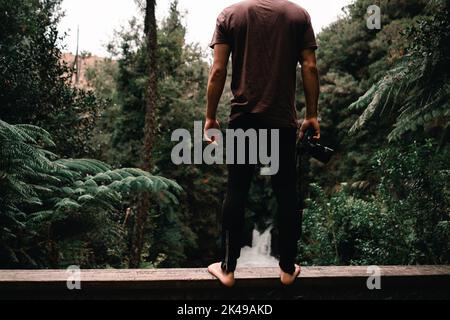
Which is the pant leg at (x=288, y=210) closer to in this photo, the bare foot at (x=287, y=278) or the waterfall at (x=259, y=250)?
the bare foot at (x=287, y=278)

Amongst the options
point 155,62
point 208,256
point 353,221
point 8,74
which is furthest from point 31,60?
point 208,256

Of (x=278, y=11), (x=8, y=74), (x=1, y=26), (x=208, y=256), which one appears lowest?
(x=208, y=256)

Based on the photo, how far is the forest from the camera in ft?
15.8

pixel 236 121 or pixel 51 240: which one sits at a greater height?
pixel 236 121

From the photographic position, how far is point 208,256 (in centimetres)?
2245

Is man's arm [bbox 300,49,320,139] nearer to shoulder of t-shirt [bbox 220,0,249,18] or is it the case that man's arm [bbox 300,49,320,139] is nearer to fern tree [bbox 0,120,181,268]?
shoulder of t-shirt [bbox 220,0,249,18]

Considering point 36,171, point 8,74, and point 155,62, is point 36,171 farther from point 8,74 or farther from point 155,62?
point 155,62

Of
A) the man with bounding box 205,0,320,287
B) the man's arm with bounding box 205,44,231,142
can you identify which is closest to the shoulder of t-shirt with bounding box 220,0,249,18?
the man with bounding box 205,0,320,287

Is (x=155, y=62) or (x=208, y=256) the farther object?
(x=208, y=256)

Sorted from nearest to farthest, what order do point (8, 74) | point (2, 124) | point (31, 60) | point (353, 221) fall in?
point (2, 124) → point (353, 221) → point (8, 74) → point (31, 60)

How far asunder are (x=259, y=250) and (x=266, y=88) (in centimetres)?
2549

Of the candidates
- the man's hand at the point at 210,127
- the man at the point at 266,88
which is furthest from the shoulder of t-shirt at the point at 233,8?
the man's hand at the point at 210,127

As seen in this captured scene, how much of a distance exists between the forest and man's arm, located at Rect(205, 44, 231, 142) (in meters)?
2.80
